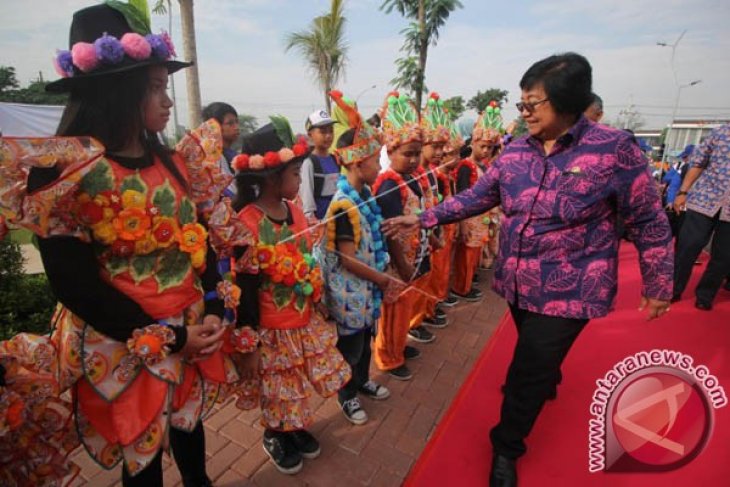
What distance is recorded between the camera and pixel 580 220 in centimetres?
187

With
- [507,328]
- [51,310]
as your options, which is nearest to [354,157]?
[507,328]

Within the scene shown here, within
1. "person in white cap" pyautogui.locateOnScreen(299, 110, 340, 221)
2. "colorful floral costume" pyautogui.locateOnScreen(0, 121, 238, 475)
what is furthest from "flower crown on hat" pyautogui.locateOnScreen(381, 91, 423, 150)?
"colorful floral costume" pyautogui.locateOnScreen(0, 121, 238, 475)

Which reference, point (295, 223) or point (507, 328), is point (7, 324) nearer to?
point (295, 223)

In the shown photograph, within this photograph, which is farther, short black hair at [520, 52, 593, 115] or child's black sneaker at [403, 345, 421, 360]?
child's black sneaker at [403, 345, 421, 360]

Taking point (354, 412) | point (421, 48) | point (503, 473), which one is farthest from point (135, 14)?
point (421, 48)

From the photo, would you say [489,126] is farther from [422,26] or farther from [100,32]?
[422,26]

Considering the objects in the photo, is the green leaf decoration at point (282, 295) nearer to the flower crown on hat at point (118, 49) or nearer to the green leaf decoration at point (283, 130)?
the green leaf decoration at point (283, 130)

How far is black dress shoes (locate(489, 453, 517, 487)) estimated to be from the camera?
2.08 meters

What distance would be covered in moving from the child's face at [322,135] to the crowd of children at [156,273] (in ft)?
6.13

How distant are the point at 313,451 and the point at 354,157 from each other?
181 centimetres

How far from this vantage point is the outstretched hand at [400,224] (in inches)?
93.9

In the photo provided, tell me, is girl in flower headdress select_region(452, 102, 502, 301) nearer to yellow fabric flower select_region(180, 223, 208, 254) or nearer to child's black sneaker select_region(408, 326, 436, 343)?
child's black sneaker select_region(408, 326, 436, 343)

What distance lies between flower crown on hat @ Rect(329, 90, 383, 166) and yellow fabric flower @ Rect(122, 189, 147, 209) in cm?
134

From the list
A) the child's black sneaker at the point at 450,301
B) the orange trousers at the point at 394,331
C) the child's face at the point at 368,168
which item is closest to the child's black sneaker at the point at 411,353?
the orange trousers at the point at 394,331
